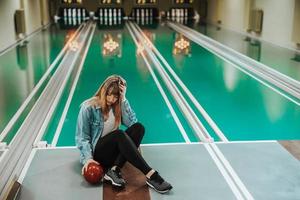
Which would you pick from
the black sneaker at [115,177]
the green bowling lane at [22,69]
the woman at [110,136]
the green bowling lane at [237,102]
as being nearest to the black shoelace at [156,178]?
the woman at [110,136]

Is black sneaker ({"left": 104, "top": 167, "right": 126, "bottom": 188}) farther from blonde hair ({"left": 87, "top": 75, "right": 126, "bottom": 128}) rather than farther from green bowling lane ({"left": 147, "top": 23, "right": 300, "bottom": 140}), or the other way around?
green bowling lane ({"left": 147, "top": 23, "right": 300, "bottom": 140})

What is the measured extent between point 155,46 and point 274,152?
822 centimetres

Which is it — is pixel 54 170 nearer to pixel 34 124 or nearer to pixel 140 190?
pixel 140 190

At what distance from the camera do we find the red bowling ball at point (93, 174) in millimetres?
3199

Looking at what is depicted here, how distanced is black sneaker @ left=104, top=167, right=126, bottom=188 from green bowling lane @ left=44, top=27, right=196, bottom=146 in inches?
55.4

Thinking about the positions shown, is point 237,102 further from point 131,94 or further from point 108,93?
point 108,93

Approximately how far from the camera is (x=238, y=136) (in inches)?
188

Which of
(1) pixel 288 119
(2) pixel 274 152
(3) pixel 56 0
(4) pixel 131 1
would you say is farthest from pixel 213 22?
(2) pixel 274 152

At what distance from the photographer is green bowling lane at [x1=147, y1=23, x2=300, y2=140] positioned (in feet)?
16.3

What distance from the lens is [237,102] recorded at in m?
6.18

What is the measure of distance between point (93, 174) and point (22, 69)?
19.0 feet

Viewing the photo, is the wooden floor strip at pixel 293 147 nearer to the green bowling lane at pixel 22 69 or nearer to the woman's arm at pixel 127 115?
the woman's arm at pixel 127 115

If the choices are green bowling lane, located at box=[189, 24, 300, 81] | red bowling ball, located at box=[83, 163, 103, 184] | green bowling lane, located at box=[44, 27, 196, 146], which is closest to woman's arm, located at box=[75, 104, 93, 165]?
red bowling ball, located at box=[83, 163, 103, 184]

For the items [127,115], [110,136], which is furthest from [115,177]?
[127,115]
